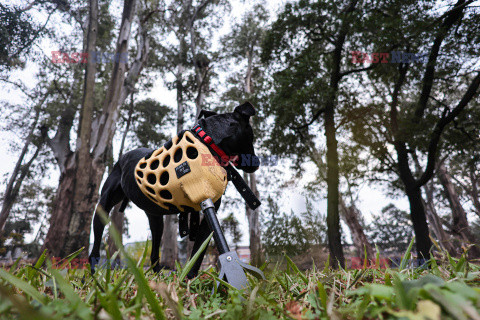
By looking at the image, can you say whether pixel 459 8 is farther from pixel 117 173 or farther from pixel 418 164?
pixel 418 164

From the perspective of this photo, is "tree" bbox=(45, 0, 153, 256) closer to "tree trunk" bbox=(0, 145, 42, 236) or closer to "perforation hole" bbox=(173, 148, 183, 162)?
"perforation hole" bbox=(173, 148, 183, 162)

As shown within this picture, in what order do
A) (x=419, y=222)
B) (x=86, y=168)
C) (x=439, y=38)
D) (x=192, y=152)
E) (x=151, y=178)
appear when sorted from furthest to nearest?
→ 1. (x=419, y=222)
2. (x=439, y=38)
3. (x=86, y=168)
4. (x=151, y=178)
5. (x=192, y=152)

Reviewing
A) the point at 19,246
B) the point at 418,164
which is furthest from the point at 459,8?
the point at 19,246

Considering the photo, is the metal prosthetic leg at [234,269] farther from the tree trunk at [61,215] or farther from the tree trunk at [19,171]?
the tree trunk at [19,171]

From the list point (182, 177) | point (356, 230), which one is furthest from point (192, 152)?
point (356, 230)

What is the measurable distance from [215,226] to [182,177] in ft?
1.37

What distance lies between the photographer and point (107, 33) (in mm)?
12844

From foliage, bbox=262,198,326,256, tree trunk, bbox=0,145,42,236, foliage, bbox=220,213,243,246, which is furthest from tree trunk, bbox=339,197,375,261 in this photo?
tree trunk, bbox=0,145,42,236

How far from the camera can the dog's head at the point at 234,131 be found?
1.94m

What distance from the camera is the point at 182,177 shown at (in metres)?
1.71

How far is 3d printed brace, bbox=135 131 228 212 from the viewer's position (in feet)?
5.56

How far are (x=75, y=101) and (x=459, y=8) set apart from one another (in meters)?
15.8

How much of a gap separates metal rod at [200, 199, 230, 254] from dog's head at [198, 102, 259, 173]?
19.5 inches

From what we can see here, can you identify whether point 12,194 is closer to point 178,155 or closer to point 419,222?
point 178,155
